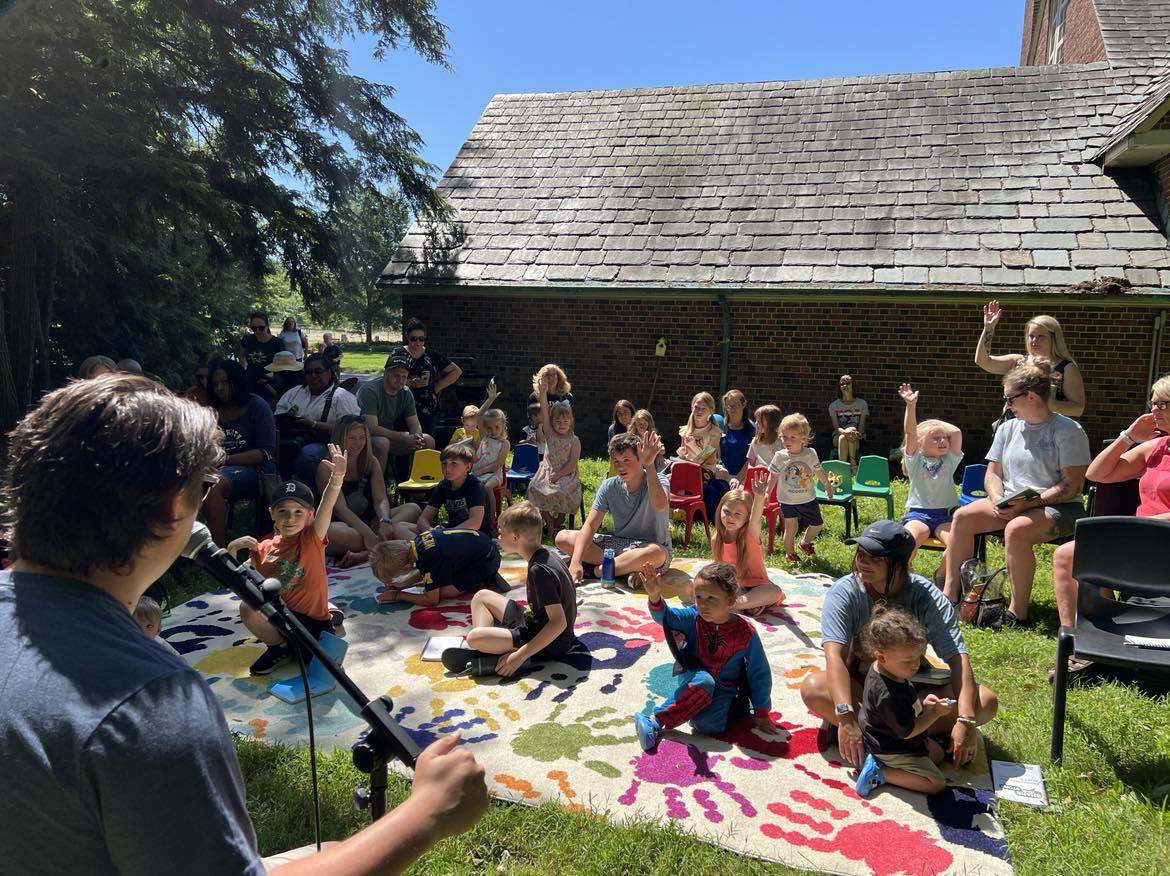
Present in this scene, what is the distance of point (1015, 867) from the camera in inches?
108

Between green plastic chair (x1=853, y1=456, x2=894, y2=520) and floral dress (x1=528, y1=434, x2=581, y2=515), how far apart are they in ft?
8.60

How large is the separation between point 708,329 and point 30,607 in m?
10.0

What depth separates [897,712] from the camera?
330cm

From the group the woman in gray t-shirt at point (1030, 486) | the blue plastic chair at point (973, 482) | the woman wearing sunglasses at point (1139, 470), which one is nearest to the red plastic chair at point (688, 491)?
the blue plastic chair at point (973, 482)

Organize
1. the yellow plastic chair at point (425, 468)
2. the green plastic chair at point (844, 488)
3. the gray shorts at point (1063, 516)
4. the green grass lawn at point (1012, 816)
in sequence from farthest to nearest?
the yellow plastic chair at point (425, 468) → the green plastic chair at point (844, 488) → the gray shorts at point (1063, 516) → the green grass lawn at point (1012, 816)

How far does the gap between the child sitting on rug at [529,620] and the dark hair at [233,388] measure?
3.14m

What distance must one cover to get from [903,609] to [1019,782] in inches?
32.2

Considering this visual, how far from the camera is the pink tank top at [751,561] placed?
5.26 meters

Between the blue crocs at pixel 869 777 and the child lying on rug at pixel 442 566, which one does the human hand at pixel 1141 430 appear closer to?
the blue crocs at pixel 869 777

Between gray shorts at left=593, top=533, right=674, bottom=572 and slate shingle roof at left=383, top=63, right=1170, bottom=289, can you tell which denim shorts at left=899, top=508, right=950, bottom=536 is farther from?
slate shingle roof at left=383, top=63, right=1170, bottom=289

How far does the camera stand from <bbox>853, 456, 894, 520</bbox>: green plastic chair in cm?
724

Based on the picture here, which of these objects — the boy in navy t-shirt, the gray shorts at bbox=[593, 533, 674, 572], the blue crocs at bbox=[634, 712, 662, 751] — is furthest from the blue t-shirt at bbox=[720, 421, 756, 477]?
the blue crocs at bbox=[634, 712, 662, 751]

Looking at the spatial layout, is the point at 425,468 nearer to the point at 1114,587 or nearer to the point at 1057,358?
the point at 1057,358

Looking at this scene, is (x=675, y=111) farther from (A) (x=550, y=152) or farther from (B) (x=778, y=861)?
(B) (x=778, y=861)
